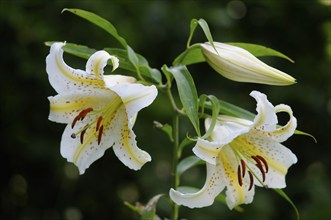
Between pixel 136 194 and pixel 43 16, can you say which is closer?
pixel 43 16

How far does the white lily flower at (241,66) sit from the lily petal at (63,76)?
206mm

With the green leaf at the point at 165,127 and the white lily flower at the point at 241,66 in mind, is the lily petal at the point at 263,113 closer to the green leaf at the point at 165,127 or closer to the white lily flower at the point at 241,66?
the white lily flower at the point at 241,66

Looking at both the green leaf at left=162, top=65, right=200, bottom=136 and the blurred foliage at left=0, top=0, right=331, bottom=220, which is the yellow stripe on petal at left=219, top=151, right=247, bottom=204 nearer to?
the green leaf at left=162, top=65, right=200, bottom=136

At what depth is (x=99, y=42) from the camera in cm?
296

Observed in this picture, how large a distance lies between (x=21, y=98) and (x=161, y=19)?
2.41 ft

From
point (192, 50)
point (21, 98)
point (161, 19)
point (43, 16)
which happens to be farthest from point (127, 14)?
point (192, 50)

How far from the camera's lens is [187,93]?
1160 mm

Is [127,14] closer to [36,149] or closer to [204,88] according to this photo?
[204,88]

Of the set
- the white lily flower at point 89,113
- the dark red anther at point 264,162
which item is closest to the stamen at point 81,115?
the white lily flower at point 89,113

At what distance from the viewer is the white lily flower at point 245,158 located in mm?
1164

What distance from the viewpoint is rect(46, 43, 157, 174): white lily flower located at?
120 centimetres

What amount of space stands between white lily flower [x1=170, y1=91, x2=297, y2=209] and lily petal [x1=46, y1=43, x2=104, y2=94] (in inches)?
8.8

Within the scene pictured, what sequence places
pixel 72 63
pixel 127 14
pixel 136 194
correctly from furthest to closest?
pixel 136 194 → pixel 127 14 → pixel 72 63

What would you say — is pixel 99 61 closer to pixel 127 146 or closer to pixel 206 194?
pixel 127 146
